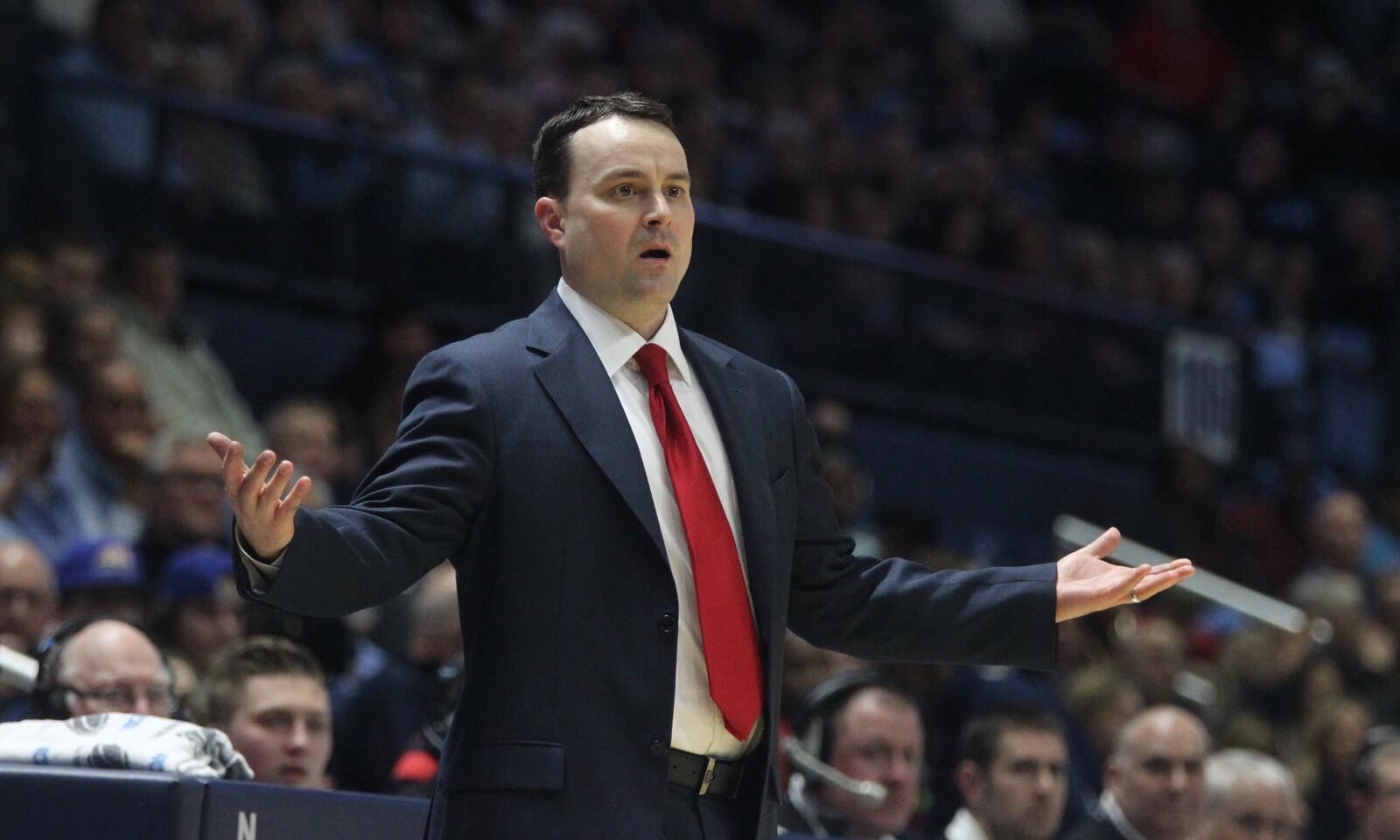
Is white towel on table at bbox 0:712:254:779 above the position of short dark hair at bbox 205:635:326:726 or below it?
below

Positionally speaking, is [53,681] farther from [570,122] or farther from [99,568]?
[570,122]

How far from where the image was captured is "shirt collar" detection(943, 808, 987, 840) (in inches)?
245

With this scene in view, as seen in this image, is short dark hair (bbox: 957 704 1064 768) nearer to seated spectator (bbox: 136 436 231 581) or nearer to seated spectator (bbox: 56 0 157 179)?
Answer: seated spectator (bbox: 136 436 231 581)

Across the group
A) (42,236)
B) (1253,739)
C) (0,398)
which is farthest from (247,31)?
(1253,739)

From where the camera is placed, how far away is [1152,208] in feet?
45.1

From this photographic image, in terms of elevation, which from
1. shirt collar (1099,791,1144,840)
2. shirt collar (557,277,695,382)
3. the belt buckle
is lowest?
the belt buckle

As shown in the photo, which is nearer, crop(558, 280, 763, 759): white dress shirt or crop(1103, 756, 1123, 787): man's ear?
crop(558, 280, 763, 759): white dress shirt

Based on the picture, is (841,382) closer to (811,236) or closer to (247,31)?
(811,236)

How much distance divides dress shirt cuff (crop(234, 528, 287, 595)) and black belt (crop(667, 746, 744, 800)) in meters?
0.60

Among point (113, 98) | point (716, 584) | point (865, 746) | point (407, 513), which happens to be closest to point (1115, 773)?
point (865, 746)

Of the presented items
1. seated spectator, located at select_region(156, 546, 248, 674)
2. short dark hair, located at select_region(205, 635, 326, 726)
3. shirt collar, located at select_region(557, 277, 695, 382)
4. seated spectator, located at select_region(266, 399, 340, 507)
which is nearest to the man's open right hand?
shirt collar, located at select_region(557, 277, 695, 382)

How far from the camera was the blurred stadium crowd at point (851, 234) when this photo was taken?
7.06 meters

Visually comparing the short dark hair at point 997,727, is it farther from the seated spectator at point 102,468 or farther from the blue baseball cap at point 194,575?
the seated spectator at point 102,468

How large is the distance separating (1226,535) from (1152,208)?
3.31 meters
